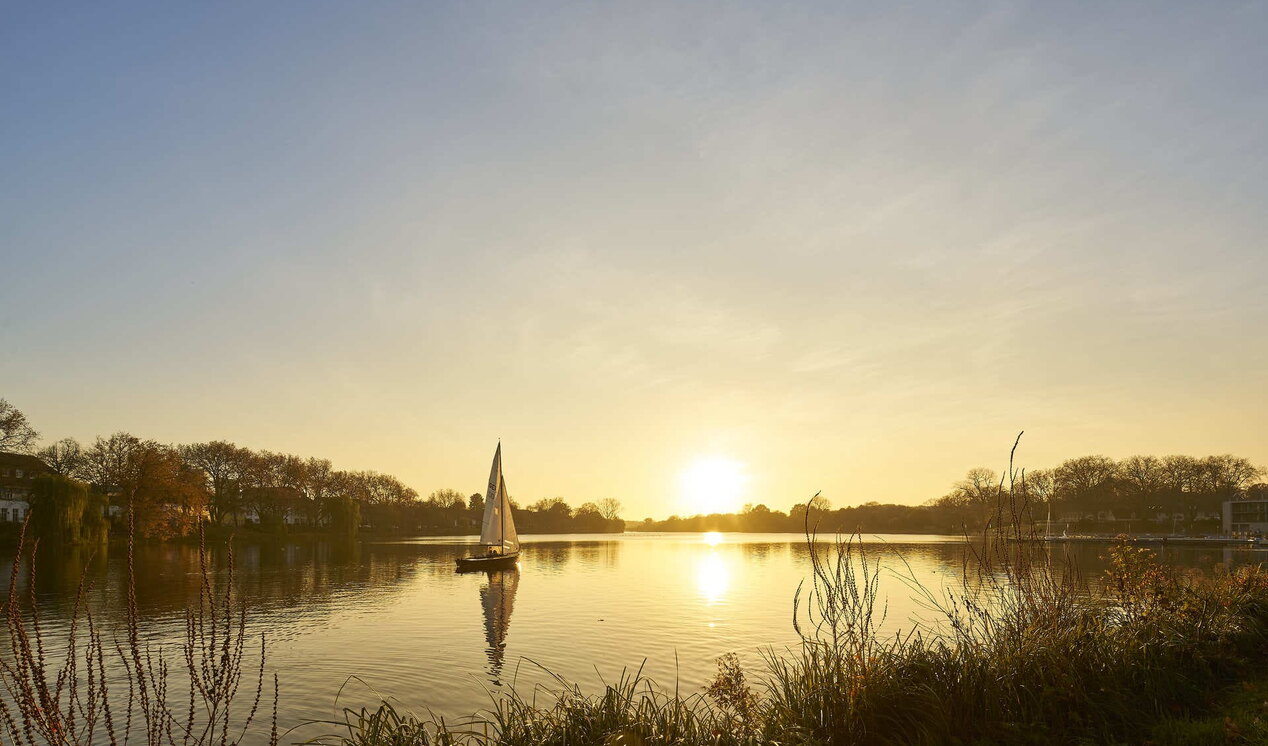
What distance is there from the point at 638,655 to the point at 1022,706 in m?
18.1

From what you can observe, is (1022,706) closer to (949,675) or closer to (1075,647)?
(949,675)

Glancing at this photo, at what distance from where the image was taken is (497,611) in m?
36.6

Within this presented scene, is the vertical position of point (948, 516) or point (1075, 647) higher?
point (1075, 647)

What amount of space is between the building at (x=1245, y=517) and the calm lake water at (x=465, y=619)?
72.4 metres

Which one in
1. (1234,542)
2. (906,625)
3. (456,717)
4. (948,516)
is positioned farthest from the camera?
(948,516)

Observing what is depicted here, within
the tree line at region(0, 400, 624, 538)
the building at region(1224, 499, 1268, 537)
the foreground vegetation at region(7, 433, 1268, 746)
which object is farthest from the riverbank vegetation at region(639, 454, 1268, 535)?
the foreground vegetation at region(7, 433, 1268, 746)

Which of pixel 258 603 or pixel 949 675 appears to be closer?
pixel 949 675

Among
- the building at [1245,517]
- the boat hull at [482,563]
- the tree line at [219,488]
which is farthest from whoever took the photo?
the building at [1245,517]

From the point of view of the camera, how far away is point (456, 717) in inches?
680

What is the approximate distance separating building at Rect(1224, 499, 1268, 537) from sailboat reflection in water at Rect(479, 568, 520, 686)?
349ft

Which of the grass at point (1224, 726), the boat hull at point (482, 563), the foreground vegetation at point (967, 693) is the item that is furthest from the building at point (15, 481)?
the grass at point (1224, 726)

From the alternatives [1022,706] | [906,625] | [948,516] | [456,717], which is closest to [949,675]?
[1022,706]

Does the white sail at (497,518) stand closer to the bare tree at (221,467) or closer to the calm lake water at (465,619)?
the calm lake water at (465,619)

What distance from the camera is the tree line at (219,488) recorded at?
78.6 meters
